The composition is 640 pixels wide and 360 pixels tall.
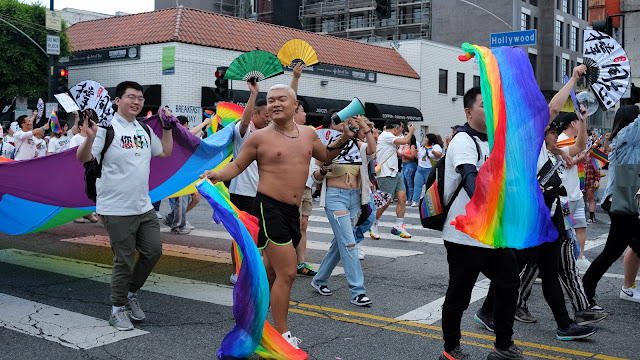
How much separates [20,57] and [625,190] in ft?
109

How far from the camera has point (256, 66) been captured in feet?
23.8

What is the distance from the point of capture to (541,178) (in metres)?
5.03

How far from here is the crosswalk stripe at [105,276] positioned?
6.54 meters

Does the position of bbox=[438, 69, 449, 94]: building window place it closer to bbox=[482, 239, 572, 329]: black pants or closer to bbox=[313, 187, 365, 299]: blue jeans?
bbox=[313, 187, 365, 299]: blue jeans

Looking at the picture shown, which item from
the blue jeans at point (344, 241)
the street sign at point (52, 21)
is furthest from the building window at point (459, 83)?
the blue jeans at point (344, 241)

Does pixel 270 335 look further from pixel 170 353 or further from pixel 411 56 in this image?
pixel 411 56

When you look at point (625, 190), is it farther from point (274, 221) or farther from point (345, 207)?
point (274, 221)

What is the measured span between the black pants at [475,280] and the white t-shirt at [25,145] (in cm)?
1028

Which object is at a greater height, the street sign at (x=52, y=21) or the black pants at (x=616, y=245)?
the street sign at (x=52, y=21)

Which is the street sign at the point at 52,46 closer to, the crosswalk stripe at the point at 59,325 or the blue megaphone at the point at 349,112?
the crosswalk stripe at the point at 59,325

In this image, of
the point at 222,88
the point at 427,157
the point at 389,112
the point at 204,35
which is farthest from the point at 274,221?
the point at 389,112

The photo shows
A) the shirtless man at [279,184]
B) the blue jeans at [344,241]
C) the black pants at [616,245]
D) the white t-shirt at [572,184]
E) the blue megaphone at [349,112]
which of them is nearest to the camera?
the shirtless man at [279,184]

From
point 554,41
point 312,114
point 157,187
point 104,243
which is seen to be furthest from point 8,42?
point 554,41

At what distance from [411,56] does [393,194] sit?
2957 centimetres
